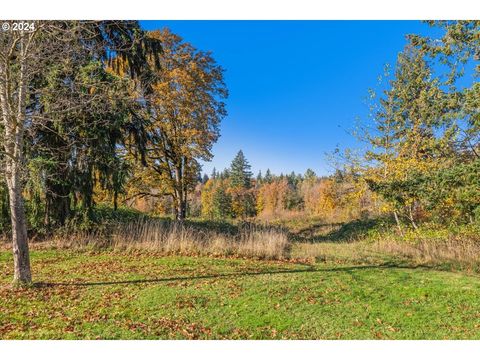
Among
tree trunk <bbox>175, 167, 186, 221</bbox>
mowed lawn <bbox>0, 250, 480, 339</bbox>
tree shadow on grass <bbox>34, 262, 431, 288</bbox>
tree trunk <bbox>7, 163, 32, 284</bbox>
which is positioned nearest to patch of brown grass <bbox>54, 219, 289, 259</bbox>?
mowed lawn <bbox>0, 250, 480, 339</bbox>

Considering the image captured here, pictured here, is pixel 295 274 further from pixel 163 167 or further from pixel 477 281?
pixel 163 167

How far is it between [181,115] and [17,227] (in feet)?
33.2

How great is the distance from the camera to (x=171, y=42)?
1554 cm

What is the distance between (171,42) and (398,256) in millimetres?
14220

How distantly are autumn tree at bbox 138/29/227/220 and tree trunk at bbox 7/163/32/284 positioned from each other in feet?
26.8

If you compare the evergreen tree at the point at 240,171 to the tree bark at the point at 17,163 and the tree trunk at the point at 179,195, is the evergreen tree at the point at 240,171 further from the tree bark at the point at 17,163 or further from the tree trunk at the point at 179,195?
the tree bark at the point at 17,163

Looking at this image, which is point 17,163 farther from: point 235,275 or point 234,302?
point 235,275

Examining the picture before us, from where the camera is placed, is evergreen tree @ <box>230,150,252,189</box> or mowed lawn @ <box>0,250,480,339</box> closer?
mowed lawn @ <box>0,250,480,339</box>

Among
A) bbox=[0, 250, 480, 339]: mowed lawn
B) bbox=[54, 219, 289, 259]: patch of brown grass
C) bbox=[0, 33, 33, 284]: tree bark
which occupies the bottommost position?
bbox=[0, 250, 480, 339]: mowed lawn

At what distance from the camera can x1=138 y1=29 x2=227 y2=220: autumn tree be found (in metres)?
14.6

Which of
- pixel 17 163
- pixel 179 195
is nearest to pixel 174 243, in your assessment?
pixel 17 163

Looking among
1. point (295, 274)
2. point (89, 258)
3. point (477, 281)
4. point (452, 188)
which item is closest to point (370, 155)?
point (452, 188)

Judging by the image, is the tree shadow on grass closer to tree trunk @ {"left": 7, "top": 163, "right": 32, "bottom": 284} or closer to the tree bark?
tree trunk @ {"left": 7, "top": 163, "right": 32, "bottom": 284}

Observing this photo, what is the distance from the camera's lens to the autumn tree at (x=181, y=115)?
14.6 m
